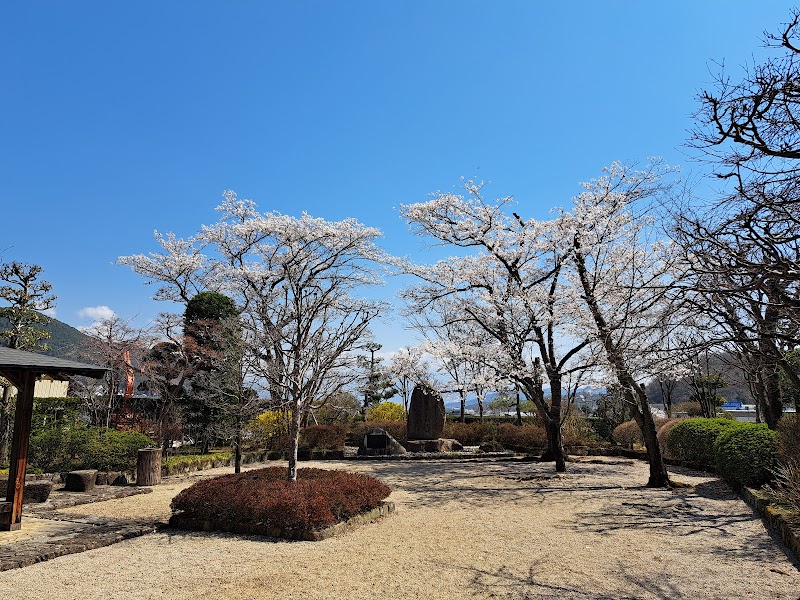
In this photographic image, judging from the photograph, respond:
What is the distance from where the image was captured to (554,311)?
1377cm

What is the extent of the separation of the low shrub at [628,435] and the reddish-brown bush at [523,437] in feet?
9.55

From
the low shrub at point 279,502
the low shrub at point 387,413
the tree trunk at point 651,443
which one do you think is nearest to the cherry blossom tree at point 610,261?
the tree trunk at point 651,443

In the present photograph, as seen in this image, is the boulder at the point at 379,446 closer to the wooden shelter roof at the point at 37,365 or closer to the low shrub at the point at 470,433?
the low shrub at the point at 470,433

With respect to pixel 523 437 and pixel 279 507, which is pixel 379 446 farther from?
pixel 279 507

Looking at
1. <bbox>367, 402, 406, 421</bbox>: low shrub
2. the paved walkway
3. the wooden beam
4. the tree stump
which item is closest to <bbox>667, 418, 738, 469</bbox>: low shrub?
the paved walkway

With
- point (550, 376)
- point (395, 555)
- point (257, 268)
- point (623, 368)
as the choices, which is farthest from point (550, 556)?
point (257, 268)

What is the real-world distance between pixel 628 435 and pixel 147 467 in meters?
15.8

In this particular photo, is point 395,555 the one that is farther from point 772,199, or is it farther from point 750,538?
point 772,199

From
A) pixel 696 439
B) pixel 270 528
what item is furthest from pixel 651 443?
pixel 270 528

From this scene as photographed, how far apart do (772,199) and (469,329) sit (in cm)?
1612

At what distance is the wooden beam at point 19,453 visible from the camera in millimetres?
6676

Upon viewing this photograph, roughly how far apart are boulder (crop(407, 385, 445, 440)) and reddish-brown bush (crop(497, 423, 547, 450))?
8.44 feet

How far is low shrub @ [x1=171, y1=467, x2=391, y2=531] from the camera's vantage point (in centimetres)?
662

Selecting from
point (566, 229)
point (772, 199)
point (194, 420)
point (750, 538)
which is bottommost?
point (750, 538)
